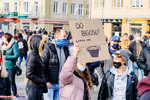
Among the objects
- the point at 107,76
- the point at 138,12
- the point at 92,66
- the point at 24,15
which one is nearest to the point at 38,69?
the point at 92,66

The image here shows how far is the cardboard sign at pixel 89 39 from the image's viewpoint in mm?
4348

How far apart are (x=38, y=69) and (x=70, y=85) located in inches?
66.7

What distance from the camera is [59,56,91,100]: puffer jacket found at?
14.2 feet

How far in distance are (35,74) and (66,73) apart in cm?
177

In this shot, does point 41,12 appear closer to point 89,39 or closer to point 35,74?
point 35,74

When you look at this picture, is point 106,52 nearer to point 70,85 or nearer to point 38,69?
point 70,85

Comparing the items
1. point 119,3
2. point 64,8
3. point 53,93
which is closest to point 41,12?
point 64,8

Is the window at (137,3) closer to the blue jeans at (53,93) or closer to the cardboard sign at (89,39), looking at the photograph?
the blue jeans at (53,93)

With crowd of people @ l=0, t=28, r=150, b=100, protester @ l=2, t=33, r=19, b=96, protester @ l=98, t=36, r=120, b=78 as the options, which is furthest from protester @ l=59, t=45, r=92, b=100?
protester @ l=2, t=33, r=19, b=96

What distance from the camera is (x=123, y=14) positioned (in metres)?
43.4

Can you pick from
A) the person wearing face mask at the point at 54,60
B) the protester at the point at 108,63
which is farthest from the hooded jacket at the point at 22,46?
the person wearing face mask at the point at 54,60

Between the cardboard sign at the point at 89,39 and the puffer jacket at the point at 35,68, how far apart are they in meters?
1.72

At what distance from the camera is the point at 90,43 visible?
4.48 m

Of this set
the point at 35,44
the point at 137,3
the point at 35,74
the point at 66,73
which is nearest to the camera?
the point at 66,73
